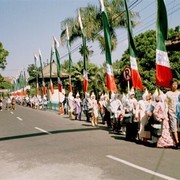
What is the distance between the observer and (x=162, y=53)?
1160 cm

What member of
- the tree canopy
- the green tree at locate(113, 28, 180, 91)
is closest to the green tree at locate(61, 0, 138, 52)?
the green tree at locate(113, 28, 180, 91)

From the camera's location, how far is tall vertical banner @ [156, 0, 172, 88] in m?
11.3

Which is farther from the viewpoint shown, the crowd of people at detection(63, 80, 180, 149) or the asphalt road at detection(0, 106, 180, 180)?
the crowd of people at detection(63, 80, 180, 149)

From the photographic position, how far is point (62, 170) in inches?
291

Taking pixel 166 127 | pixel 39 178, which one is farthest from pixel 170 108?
pixel 39 178

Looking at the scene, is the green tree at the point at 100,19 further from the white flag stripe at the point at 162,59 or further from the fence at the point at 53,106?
the white flag stripe at the point at 162,59

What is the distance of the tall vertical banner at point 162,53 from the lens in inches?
447

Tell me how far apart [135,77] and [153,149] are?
5.30 metres

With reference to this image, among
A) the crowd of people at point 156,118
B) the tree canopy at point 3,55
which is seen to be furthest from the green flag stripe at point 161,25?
the tree canopy at point 3,55

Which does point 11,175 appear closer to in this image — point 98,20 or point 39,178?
point 39,178

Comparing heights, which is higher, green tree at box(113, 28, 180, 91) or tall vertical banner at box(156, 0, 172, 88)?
green tree at box(113, 28, 180, 91)

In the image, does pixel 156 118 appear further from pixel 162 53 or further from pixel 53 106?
pixel 53 106

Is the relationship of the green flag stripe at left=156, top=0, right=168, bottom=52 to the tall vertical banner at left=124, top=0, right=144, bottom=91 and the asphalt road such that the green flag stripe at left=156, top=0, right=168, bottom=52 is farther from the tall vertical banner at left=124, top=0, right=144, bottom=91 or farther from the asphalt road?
the asphalt road

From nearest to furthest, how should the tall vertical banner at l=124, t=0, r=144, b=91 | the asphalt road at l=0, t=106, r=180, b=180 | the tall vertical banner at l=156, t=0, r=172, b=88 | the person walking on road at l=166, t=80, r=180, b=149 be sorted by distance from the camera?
the asphalt road at l=0, t=106, r=180, b=180 < the person walking on road at l=166, t=80, r=180, b=149 < the tall vertical banner at l=156, t=0, r=172, b=88 < the tall vertical banner at l=124, t=0, r=144, b=91
